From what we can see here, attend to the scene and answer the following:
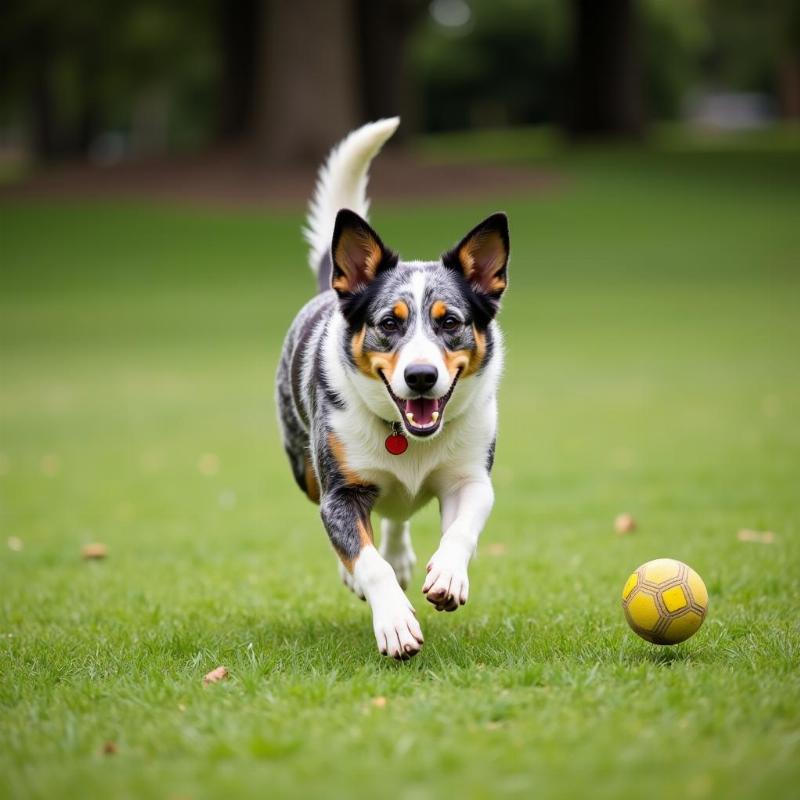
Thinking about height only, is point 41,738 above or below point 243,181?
above

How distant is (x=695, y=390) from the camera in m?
14.8

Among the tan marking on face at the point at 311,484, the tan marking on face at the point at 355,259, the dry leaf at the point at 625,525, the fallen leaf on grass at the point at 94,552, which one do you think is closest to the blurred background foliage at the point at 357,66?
the fallen leaf on grass at the point at 94,552

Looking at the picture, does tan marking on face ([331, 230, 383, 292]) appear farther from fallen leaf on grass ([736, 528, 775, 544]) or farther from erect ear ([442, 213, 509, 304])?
fallen leaf on grass ([736, 528, 775, 544])

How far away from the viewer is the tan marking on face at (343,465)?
18.0 feet

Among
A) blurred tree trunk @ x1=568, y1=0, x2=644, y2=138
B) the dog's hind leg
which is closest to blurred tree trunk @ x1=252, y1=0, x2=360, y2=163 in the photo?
blurred tree trunk @ x1=568, y1=0, x2=644, y2=138

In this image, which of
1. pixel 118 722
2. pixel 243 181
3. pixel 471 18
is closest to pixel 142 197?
pixel 243 181

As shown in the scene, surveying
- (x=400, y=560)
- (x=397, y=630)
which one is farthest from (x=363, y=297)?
(x=400, y=560)

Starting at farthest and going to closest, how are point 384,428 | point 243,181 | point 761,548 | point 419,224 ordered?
point 243,181, point 419,224, point 761,548, point 384,428

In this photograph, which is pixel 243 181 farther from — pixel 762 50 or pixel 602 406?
pixel 762 50

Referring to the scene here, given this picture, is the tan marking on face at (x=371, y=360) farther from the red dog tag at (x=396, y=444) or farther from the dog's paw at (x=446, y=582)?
the dog's paw at (x=446, y=582)

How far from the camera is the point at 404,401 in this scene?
520 cm

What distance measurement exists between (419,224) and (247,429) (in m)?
16.6

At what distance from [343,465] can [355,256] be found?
1005 mm

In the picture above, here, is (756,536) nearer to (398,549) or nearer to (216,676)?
(398,549)
